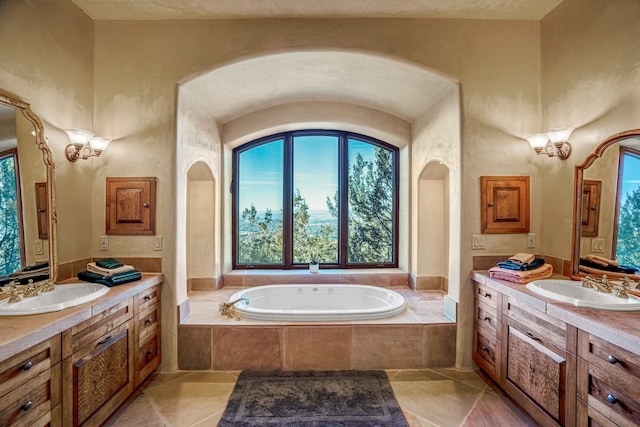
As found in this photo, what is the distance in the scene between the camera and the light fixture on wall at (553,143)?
2396mm

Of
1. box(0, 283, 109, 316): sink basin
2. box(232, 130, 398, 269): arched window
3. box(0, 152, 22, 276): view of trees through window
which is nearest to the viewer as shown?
box(0, 283, 109, 316): sink basin

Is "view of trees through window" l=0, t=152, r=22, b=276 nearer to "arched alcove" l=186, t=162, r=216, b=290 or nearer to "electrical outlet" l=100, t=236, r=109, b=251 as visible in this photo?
"electrical outlet" l=100, t=236, r=109, b=251

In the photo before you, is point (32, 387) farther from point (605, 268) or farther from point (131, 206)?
point (605, 268)

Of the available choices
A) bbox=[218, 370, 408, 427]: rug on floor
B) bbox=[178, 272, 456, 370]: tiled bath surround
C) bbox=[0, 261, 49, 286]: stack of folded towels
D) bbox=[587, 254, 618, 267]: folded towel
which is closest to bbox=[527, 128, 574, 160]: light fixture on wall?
bbox=[587, 254, 618, 267]: folded towel

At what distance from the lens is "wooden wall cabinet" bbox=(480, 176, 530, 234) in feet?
8.63

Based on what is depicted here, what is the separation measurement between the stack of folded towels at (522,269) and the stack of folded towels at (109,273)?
2823 millimetres

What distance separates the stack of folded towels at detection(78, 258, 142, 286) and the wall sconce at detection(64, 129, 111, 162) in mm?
866

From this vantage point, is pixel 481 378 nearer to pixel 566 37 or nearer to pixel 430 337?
pixel 430 337

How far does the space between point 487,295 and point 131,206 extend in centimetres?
301

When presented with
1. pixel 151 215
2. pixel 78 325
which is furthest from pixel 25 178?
pixel 78 325

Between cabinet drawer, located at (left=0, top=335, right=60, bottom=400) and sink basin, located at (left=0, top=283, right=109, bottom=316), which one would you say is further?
sink basin, located at (left=0, top=283, right=109, bottom=316)

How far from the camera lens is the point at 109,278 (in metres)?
2.23

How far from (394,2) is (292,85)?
4.08 feet

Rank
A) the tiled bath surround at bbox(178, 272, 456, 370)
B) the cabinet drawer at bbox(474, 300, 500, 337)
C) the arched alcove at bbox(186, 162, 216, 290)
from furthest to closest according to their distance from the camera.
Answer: the arched alcove at bbox(186, 162, 216, 290) < the tiled bath surround at bbox(178, 272, 456, 370) < the cabinet drawer at bbox(474, 300, 500, 337)
